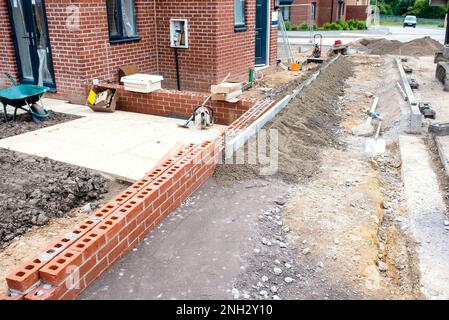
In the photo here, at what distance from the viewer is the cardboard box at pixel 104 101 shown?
839cm

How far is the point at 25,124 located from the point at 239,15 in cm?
646

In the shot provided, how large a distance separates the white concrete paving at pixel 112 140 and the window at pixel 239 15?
4.40 metres

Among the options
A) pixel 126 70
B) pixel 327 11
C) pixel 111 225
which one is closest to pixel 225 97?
pixel 126 70

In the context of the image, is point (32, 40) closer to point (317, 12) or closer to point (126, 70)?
point (126, 70)

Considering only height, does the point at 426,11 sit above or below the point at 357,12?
below

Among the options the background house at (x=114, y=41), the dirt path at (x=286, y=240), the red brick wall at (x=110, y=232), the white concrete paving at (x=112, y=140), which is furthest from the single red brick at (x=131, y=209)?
the background house at (x=114, y=41)

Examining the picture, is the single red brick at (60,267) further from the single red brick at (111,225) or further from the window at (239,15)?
the window at (239,15)

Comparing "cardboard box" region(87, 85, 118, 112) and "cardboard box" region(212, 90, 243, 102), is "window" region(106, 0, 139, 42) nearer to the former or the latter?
"cardboard box" region(87, 85, 118, 112)

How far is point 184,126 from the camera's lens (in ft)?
24.5

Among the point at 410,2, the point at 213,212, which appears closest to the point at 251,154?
the point at 213,212

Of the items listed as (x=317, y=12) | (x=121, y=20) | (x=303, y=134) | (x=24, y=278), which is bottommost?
(x=303, y=134)

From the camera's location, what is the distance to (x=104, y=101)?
27.7ft

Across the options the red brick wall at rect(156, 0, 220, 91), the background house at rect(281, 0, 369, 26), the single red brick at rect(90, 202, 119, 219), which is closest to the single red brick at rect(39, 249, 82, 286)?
the single red brick at rect(90, 202, 119, 219)
